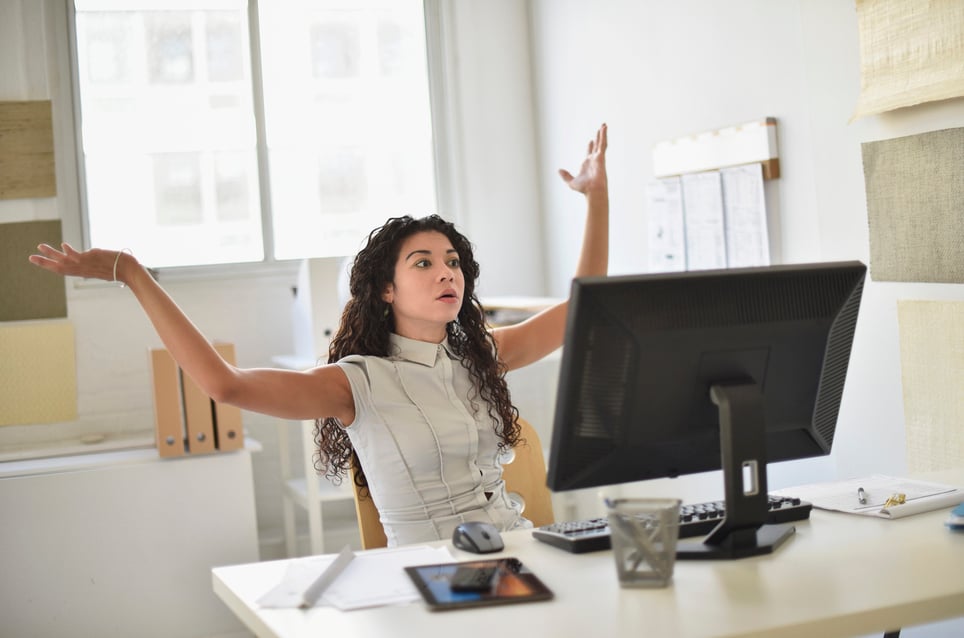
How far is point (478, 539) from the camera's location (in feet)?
5.39

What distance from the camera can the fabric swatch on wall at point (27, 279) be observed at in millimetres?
3887

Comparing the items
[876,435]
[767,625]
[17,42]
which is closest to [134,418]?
[17,42]

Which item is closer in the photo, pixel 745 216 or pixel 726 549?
pixel 726 549

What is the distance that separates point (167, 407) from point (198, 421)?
11 cm

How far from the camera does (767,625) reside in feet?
4.09

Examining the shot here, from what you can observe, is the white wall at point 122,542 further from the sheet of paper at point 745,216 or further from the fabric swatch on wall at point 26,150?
the sheet of paper at point 745,216

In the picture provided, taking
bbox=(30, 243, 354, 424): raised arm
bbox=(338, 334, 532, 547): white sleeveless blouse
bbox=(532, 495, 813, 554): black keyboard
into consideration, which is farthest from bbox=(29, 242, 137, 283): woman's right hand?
bbox=(532, 495, 813, 554): black keyboard

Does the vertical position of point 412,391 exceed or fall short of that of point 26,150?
it falls short

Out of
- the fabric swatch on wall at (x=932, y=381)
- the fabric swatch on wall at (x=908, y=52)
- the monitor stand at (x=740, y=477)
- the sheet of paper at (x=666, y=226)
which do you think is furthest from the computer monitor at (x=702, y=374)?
the sheet of paper at (x=666, y=226)

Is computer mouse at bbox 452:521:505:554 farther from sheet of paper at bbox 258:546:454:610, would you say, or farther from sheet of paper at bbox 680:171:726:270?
sheet of paper at bbox 680:171:726:270

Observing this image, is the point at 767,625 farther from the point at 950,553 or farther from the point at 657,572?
the point at 950,553

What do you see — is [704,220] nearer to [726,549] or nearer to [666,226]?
[666,226]

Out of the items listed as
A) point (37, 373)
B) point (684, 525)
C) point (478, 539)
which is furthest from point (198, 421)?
point (684, 525)

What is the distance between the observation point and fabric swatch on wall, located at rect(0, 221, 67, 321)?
389cm
